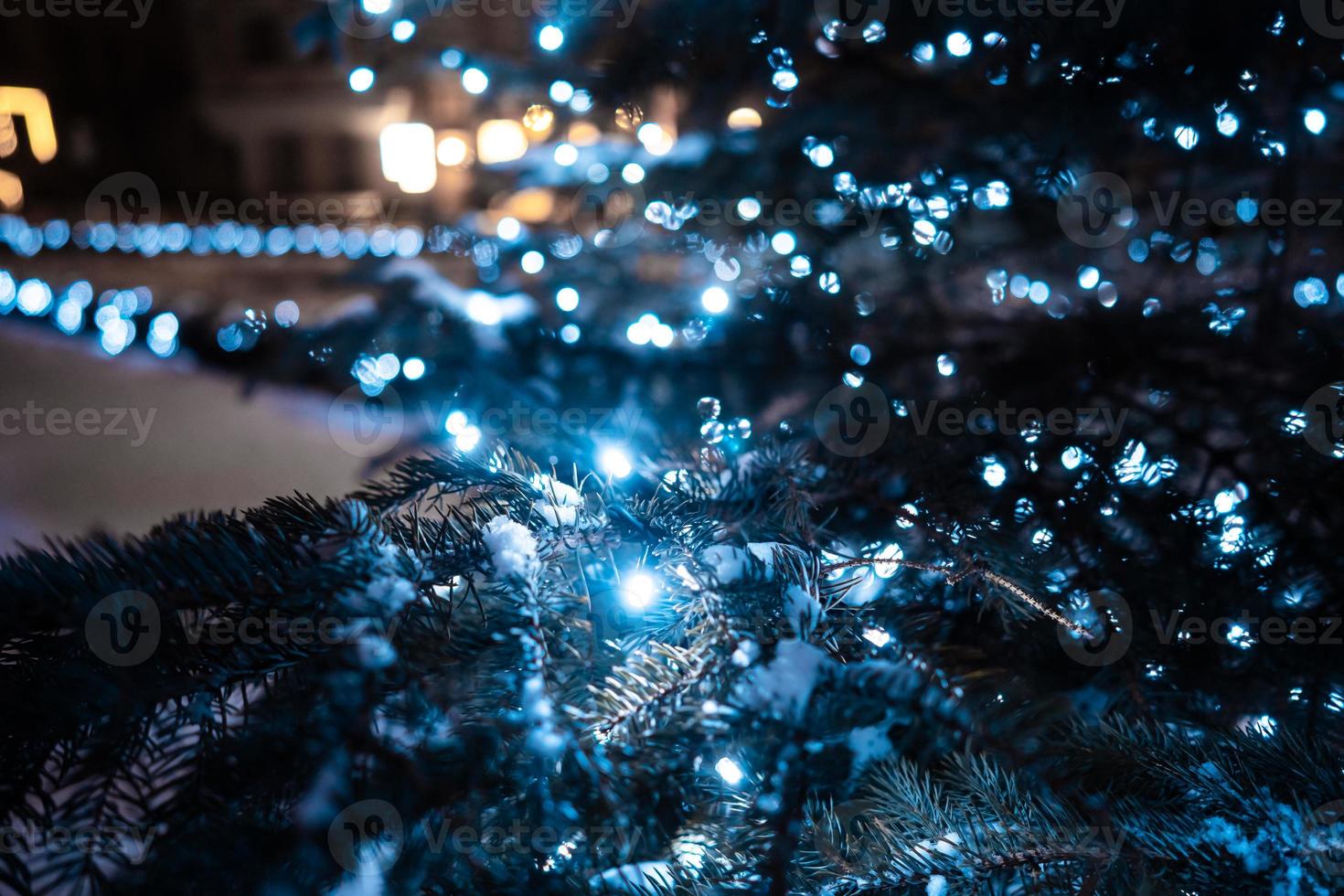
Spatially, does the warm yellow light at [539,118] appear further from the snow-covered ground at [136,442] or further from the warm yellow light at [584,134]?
the snow-covered ground at [136,442]

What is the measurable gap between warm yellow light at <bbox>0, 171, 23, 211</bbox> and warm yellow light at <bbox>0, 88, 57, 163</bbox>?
0.29 metres

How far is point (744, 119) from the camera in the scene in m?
1.35

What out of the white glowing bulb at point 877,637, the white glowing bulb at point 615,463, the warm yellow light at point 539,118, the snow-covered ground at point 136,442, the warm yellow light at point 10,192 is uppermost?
the warm yellow light at point 539,118

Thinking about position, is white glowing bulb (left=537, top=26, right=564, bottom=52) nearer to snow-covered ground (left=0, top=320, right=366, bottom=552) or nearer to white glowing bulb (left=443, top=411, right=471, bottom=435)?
white glowing bulb (left=443, top=411, right=471, bottom=435)

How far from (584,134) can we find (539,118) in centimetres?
41

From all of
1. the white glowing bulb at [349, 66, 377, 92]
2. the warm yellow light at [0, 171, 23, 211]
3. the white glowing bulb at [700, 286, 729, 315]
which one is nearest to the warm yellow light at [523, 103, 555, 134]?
the white glowing bulb at [349, 66, 377, 92]

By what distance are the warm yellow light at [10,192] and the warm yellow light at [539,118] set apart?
7.06 m

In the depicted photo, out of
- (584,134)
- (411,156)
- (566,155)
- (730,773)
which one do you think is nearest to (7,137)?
(411,156)

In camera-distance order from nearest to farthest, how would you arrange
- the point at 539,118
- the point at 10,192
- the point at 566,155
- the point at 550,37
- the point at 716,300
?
1. the point at 550,37
2. the point at 716,300
3. the point at 539,118
4. the point at 566,155
5. the point at 10,192

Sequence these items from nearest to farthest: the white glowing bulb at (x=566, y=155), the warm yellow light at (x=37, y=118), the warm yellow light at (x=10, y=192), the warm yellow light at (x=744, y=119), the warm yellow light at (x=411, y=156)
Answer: the warm yellow light at (x=744, y=119) → the white glowing bulb at (x=566, y=155) → the warm yellow light at (x=411, y=156) → the warm yellow light at (x=10, y=192) → the warm yellow light at (x=37, y=118)

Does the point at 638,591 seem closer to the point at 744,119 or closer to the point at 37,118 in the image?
the point at 744,119

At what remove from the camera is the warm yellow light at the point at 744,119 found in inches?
49.2

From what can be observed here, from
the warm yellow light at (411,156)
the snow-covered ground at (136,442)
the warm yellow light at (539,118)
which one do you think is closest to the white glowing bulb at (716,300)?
the warm yellow light at (539,118)

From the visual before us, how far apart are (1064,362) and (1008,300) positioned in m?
0.27
